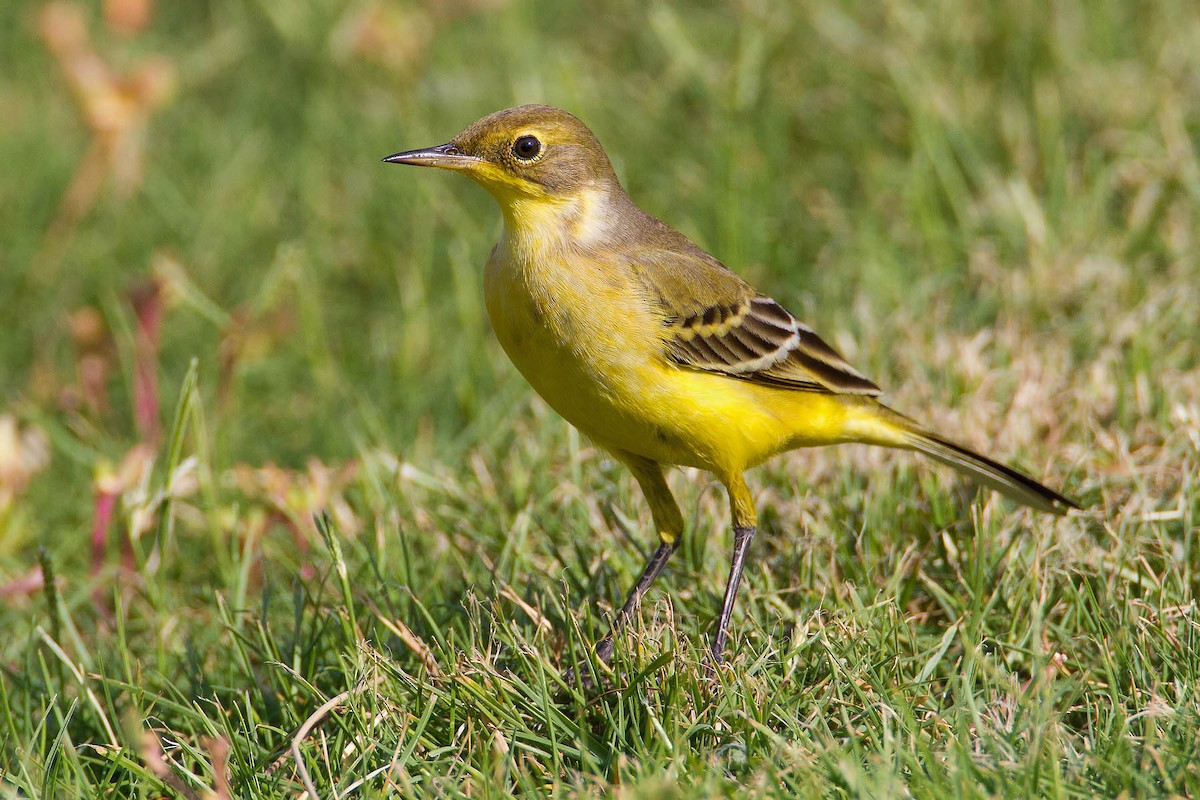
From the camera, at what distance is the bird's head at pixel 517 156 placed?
14.4ft

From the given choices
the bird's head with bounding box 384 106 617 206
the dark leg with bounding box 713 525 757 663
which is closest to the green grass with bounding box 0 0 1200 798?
the dark leg with bounding box 713 525 757 663

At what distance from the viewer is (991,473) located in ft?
14.1

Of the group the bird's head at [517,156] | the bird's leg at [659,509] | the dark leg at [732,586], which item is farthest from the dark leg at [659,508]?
the bird's head at [517,156]

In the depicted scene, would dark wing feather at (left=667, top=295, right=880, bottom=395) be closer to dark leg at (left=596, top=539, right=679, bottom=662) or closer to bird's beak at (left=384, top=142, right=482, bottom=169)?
dark leg at (left=596, top=539, right=679, bottom=662)

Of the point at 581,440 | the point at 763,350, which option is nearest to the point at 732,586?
the point at 763,350

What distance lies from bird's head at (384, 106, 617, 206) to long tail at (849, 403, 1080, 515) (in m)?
1.33

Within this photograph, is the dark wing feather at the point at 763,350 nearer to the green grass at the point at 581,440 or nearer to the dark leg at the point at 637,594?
the green grass at the point at 581,440

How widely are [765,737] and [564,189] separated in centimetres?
193

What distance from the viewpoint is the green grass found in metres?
3.54

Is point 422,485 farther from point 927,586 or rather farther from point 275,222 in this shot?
point 275,222

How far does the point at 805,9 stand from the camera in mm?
7473

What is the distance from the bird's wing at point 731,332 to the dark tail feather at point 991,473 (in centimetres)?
25

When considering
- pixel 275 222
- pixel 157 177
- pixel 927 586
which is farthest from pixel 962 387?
pixel 157 177

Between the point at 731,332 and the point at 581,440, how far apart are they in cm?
115
